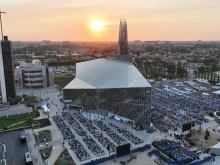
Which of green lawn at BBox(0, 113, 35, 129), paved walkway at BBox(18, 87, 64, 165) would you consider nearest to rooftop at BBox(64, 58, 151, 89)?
paved walkway at BBox(18, 87, 64, 165)

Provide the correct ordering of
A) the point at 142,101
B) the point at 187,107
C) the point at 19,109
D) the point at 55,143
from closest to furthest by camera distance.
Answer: the point at 55,143
the point at 142,101
the point at 19,109
the point at 187,107

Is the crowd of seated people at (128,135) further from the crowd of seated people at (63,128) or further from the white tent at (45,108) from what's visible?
the white tent at (45,108)

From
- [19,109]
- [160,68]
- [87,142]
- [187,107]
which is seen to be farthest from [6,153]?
[160,68]

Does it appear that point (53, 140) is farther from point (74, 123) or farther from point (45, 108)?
point (45, 108)

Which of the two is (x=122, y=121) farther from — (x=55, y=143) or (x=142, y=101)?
(x=55, y=143)

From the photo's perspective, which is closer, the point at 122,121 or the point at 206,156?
the point at 206,156

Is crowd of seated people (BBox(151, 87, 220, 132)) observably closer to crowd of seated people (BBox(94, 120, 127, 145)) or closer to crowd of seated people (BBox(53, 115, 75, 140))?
crowd of seated people (BBox(94, 120, 127, 145))

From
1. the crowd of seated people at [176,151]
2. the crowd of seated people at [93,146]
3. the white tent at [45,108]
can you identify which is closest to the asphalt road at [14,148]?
the crowd of seated people at [93,146]
